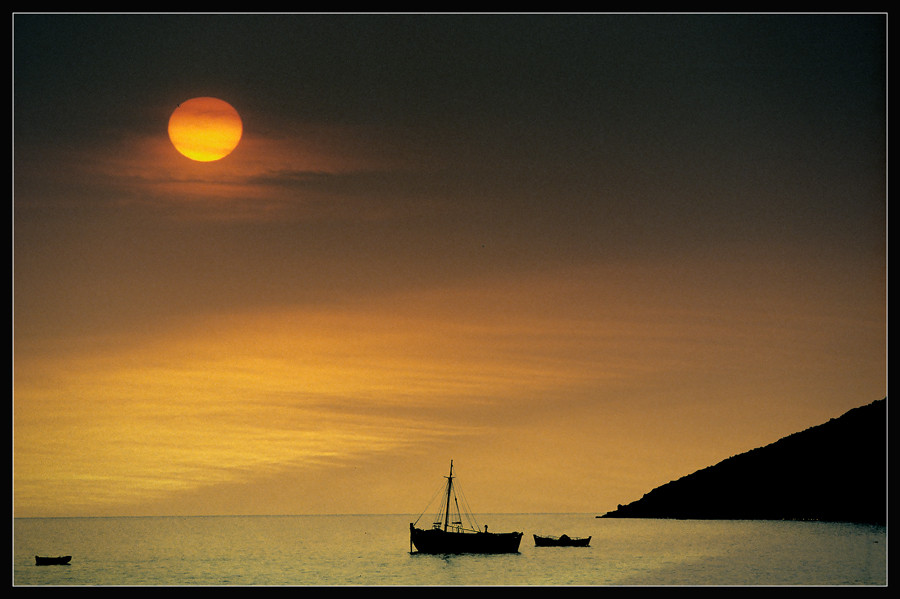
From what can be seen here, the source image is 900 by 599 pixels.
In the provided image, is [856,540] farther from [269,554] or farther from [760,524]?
[269,554]

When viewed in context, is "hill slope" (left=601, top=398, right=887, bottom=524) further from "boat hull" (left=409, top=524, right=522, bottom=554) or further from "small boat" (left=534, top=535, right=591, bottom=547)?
"boat hull" (left=409, top=524, right=522, bottom=554)

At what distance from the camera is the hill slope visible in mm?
92062

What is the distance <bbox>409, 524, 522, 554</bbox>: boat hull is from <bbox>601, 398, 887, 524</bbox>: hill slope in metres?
31.9

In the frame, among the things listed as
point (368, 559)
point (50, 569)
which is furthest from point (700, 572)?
point (50, 569)

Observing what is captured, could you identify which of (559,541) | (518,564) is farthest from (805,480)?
(518,564)

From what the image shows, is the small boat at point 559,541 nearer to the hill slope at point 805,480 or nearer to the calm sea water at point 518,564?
the calm sea water at point 518,564

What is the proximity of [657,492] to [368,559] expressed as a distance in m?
90.2

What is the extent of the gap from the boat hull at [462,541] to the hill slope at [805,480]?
31.9m

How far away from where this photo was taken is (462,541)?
5562 centimetres

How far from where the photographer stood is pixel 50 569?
58781 mm

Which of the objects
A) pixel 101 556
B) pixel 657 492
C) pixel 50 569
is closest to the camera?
pixel 50 569

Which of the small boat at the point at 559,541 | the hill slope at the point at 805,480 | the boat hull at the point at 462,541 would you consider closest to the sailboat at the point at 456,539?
the boat hull at the point at 462,541

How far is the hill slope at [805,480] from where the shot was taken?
302ft

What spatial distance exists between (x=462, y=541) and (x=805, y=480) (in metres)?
66.7
